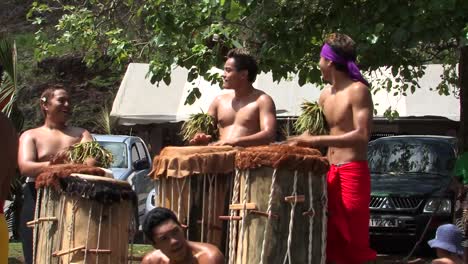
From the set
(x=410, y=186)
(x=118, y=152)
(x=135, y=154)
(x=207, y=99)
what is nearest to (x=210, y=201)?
(x=410, y=186)

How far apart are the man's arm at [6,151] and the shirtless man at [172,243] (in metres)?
1.18

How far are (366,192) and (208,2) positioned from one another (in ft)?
11.8

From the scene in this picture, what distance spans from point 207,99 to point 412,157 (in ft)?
19.5

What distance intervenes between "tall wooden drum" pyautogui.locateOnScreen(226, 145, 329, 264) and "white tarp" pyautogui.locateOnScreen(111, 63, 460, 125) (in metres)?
11.5

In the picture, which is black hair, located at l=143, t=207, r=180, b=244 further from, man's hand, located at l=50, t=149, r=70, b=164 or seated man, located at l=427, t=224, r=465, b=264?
seated man, located at l=427, t=224, r=465, b=264

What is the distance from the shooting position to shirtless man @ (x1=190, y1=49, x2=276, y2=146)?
6.91 metres

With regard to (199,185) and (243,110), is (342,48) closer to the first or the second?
(243,110)

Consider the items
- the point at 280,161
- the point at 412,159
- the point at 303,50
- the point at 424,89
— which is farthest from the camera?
the point at 424,89

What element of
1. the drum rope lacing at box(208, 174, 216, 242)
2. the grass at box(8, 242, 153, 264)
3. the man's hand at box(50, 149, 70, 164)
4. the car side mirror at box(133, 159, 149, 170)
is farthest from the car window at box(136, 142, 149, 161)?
the drum rope lacing at box(208, 174, 216, 242)

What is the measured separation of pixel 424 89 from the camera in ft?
64.1

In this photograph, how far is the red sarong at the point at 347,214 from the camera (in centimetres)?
639

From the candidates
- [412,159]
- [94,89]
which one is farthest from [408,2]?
[94,89]

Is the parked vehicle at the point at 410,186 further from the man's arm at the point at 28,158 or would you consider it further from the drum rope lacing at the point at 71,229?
the drum rope lacing at the point at 71,229

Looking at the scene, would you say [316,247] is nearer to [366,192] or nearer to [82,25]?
[366,192]
